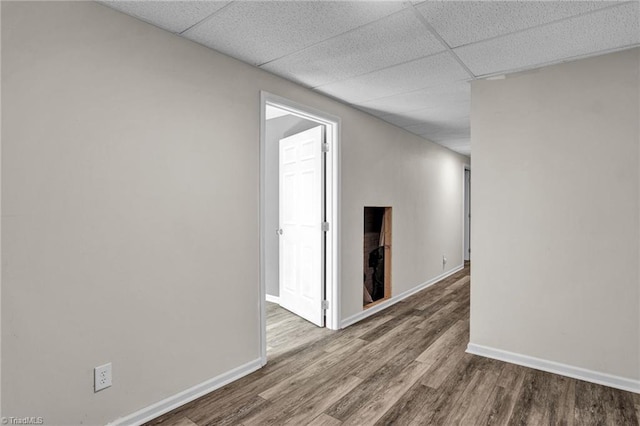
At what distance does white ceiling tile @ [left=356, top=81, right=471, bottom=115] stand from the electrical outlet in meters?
3.05

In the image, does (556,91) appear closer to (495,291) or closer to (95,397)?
(495,291)

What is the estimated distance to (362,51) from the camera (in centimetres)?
236

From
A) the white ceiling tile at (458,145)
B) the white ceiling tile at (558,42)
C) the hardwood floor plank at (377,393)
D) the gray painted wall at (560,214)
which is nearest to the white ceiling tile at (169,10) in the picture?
the white ceiling tile at (558,42)

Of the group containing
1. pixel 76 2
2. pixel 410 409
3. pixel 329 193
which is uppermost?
pixel 76 2

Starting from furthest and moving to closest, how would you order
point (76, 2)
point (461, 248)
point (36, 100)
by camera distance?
point (461, 248) < point (76, 2) < point (36, 100)

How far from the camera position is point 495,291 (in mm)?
2850

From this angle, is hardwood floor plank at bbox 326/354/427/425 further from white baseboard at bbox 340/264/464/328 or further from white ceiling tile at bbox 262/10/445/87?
white ceiling tile at bbox 262/10/445/87

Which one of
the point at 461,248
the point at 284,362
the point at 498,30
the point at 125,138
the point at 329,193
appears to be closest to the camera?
the point at 125,138

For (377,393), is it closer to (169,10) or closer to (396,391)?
(396,391)

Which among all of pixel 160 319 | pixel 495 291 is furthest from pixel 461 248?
pixel 160 319

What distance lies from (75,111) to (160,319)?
4.05 feet

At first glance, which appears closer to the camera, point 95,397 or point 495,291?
point 95,397

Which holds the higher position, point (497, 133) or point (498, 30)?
point (498, 30)

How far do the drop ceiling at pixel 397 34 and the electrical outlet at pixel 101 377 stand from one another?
1930mm
